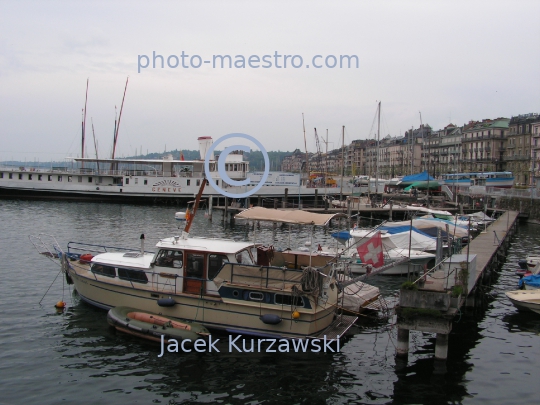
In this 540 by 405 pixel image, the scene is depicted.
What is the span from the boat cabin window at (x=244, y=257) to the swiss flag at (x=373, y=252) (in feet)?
16.7

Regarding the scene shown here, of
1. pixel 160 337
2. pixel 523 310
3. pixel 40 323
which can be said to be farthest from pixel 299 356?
pixel 523 310

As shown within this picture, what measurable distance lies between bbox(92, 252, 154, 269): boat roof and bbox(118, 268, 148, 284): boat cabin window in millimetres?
206

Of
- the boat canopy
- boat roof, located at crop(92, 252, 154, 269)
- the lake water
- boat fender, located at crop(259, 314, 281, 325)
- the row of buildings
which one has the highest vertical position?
the row of buildings

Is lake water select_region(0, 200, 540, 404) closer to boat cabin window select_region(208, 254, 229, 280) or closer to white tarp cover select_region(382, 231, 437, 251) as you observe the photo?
boat cabin window select_region(208, 254, 229, 280)

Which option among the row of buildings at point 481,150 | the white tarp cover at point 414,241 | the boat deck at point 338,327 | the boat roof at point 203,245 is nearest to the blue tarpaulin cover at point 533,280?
the white tarp cover at point 414,241

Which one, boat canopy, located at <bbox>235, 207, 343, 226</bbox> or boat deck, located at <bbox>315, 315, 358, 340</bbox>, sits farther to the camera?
boat canopy, located at <bbox>235, 207, 343, 226</bbox>

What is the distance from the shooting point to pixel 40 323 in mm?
17156

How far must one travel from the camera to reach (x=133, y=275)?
691 inches

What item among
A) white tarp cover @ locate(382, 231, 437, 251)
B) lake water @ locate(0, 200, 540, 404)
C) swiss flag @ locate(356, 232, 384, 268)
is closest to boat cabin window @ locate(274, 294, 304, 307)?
lake water @ locate(0, 200, 540, 404)

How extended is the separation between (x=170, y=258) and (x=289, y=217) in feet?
15.1

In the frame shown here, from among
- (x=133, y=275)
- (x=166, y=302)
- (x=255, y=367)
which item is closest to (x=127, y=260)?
(x=133, y=275)

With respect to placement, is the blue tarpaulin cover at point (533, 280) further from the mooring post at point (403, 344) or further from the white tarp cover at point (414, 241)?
the mooring post at point (403, 344)

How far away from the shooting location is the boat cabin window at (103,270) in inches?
707

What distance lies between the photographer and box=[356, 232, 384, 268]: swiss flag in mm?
19617
